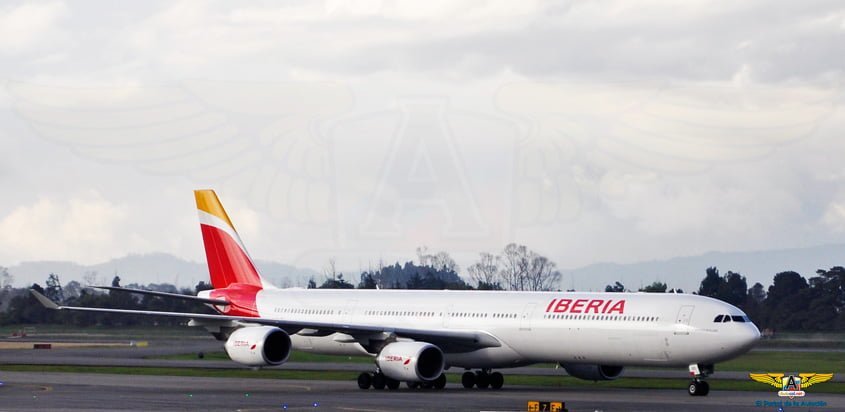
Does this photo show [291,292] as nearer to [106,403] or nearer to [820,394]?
[106,403]

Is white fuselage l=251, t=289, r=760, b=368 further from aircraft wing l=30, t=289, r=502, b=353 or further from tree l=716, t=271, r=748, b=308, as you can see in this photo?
tree l=716, t=271, r=748, b=308

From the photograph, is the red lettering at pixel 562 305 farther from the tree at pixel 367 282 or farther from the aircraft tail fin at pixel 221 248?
the tree at pixel 367 282

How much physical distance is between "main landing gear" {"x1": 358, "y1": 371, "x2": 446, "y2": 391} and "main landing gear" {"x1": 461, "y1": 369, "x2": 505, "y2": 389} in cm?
173

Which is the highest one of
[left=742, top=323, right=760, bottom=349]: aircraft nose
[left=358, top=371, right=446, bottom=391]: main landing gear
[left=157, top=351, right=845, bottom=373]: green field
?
[left=742, top=323, right=760, bottom=349]: aircraft nose

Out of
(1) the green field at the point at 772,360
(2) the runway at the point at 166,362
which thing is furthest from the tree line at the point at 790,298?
(2) the runway at the point at 166,362

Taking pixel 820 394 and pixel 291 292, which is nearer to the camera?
pixel 820 394

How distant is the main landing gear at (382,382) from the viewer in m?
42.1

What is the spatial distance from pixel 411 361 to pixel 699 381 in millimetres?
9145

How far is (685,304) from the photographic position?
3916 cm

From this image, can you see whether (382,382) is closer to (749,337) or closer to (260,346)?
(260,346)

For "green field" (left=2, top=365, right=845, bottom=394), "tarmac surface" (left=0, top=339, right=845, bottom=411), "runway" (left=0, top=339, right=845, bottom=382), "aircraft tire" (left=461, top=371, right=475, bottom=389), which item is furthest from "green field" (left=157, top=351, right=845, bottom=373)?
"aircraft tire" (left=461, top=371, right=475, bottom=389)

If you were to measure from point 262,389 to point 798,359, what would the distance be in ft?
107

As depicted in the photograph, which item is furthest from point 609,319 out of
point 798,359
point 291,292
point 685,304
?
point 798,359

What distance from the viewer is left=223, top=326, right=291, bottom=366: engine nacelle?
41.7 metres
